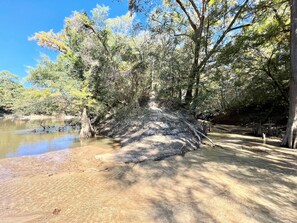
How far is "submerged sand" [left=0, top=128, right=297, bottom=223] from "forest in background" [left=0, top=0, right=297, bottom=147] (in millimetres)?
6637

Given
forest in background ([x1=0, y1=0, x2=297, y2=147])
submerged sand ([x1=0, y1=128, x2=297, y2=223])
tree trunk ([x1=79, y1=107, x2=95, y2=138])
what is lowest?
submerged sand ([x1=0, y1=128, x2=297, y2=223])

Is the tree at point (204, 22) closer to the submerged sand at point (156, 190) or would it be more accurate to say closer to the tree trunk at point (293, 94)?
the tree trunk at point (293, 94)

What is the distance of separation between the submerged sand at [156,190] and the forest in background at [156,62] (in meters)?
6.64

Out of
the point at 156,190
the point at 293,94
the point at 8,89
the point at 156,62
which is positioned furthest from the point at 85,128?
the point at 8,89

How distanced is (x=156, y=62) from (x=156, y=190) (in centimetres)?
996

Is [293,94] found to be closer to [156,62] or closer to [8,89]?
[156,62]

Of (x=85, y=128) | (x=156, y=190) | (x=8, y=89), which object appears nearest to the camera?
(x=156, y=190)

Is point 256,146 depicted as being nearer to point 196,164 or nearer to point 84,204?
point 196,164

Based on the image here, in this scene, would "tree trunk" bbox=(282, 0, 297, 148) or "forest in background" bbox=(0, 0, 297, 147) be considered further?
"forest in background" bbox=(0, 0, 297, 147)

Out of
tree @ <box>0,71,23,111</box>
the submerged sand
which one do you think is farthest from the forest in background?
tree @ <box>0,71,23,111</box>

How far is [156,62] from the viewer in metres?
13.6

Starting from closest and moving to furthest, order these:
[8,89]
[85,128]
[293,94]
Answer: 1. [293,94]
2. [85,128]
3. [8,89]

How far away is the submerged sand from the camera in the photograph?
147 inches

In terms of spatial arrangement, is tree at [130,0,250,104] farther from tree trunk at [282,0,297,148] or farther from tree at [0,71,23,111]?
tree at [0,71,23,111]
